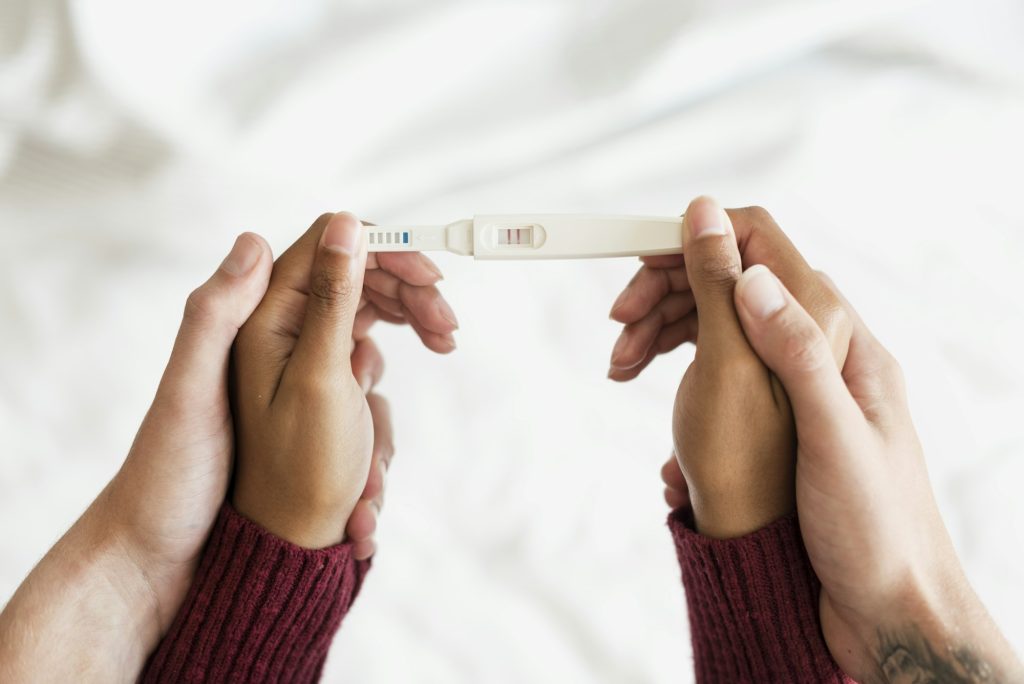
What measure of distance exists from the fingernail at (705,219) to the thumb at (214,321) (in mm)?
435

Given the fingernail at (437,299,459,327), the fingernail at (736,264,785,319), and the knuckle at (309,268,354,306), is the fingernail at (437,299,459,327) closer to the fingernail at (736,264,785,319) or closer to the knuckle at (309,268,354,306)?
the knuckle at (309,268,354,306)

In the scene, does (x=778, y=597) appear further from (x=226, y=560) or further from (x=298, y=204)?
(x=298, y=204)

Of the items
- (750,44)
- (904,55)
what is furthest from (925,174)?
(750,44)

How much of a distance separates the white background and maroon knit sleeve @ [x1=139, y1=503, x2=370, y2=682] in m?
0.20

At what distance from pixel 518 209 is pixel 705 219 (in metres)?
0.39

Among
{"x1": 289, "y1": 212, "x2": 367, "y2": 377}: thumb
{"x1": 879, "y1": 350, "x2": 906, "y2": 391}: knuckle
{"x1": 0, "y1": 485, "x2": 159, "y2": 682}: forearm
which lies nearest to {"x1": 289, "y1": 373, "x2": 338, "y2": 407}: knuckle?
{"x1": 289, "y1": 212, "x2": 367, "y2": 377}: thumb

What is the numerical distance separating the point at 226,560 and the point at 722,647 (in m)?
0.55

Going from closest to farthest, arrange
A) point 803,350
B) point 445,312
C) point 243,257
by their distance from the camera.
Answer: point 803,350, point 243,257, point 445,312

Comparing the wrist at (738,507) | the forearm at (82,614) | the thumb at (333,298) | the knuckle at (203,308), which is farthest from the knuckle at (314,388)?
the wrist at (738,507)

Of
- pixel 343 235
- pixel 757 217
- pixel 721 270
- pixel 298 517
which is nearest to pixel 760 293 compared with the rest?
pixel 721 270

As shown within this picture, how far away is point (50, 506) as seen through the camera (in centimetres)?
120

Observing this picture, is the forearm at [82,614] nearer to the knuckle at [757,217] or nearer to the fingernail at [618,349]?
the fingernail at [618,349]

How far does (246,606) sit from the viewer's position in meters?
0.97

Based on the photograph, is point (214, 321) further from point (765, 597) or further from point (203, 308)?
point (765, 597)
